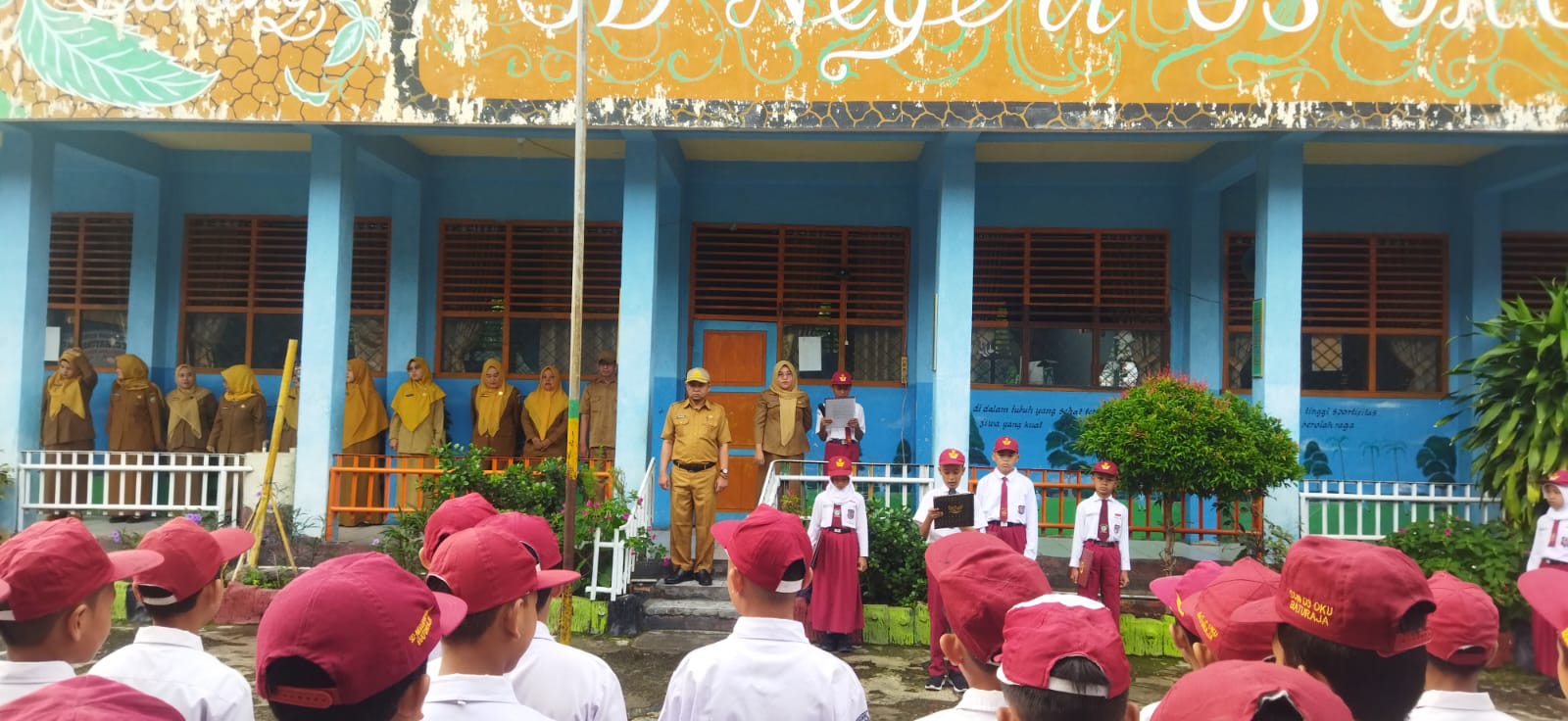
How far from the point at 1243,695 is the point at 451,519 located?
9.14ft

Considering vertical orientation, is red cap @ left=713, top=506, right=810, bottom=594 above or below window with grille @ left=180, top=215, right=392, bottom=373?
below

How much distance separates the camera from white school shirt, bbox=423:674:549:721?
1.95 m

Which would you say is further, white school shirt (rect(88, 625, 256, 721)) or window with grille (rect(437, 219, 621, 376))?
window with grille (rect(437, 219, 621, 376))

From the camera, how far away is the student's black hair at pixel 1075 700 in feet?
5.07

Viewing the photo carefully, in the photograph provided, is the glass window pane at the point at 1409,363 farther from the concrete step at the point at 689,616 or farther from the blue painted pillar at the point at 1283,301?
the concrete step at the point at 689,616

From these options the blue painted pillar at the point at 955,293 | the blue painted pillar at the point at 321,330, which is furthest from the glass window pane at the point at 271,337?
the blue painted pillar at the point at 955,293

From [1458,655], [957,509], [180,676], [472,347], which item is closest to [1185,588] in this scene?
[1458,655]

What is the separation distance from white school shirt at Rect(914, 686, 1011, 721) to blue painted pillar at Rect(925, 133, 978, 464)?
20.6 ft

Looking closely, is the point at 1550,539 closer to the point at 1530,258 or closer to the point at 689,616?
the point at 1530,258

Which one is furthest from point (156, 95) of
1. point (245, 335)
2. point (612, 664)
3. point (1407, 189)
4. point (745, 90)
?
point (1407, 189)

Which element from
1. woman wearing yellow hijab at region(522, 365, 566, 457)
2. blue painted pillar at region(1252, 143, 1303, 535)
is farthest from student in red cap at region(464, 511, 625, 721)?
woman wearing yellow hijab at region(522, 365, 566, 457)

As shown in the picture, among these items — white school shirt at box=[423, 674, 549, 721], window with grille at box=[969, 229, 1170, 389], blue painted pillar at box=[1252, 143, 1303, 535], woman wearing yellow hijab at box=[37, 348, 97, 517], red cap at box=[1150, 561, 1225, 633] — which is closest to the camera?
white school shirt at box=[423, 674, 549, 721]

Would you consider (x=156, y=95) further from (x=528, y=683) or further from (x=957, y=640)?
(x=957, y=640)

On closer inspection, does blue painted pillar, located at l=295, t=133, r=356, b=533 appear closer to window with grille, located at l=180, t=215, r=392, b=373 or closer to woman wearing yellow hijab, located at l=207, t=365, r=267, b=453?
woman wearing yellow hijab, located at l=207, t=365, r=267, b=453
